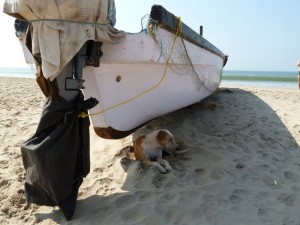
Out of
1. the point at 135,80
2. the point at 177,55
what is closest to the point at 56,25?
the point at 135,80

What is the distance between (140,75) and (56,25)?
1208 mm

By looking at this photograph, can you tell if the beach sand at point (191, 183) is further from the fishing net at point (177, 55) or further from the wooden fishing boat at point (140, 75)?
the fishing net at point (177, 55)

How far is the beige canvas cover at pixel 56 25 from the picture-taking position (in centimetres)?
236

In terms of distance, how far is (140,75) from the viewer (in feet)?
11.2

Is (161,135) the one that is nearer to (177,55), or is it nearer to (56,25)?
(177,55)

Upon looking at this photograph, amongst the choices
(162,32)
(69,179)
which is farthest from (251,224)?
(162,32)

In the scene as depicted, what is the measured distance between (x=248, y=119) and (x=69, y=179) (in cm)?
384

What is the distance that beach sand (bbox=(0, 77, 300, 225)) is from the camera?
2.58 metres

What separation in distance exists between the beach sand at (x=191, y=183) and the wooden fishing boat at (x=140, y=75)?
0.55m

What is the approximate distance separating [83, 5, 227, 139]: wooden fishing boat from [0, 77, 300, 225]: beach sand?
0.55 meters

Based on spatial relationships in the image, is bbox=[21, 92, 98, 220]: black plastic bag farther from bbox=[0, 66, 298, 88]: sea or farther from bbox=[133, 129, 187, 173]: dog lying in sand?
bbox=[0, 66, 298, 88]: sea

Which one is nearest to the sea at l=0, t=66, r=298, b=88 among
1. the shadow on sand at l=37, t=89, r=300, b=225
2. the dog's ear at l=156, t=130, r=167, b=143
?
the dog's ear at l=156, t=130, r=167, b=143

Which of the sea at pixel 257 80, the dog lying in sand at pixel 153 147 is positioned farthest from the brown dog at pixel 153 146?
the sea at pixel 257 80

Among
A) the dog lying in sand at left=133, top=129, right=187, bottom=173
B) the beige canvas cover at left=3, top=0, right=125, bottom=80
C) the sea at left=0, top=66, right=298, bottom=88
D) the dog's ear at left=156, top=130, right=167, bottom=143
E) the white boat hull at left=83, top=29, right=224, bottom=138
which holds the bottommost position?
the sea at left=0, top=66, right=298, bottom=88
